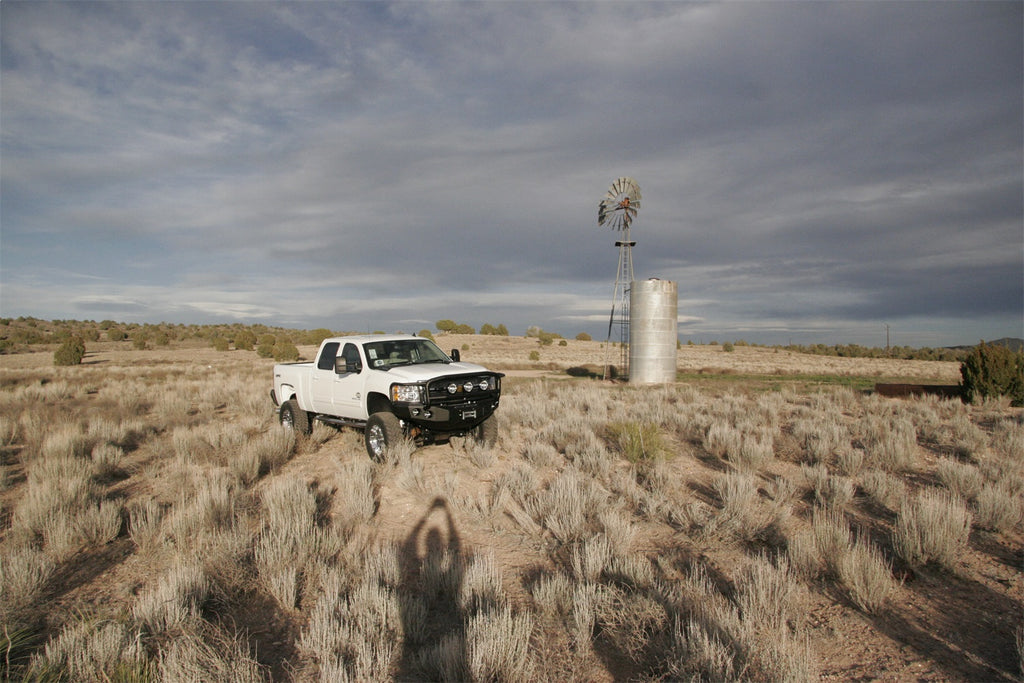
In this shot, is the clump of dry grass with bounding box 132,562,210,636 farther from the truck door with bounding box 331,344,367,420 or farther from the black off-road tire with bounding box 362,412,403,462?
the truck door with bounding box 331,344,367,420

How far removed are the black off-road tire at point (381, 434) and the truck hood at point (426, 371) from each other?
707mm

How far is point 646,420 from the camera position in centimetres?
1436

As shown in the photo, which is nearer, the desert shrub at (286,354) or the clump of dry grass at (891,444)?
the clump of dry grass at (891,444)

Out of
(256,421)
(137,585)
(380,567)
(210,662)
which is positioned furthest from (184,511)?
(256,421)

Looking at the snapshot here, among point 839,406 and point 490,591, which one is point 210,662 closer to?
point 490,591

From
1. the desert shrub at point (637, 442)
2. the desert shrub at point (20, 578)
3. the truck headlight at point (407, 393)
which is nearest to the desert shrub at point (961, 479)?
the desert shrub at point (637, 442)

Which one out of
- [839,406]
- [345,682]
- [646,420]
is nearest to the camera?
[345,682]

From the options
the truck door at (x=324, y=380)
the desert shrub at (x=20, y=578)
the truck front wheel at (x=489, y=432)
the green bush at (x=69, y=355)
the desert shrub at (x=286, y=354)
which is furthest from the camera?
the desert shrub at (x=286, y=354)

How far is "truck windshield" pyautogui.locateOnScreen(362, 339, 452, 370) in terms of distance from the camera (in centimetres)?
1080

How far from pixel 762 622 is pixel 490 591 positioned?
98.6 inches

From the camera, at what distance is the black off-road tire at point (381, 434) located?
31.9 ft

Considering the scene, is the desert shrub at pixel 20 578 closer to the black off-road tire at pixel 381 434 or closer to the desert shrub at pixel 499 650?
the desert shrub at pixel 499 650

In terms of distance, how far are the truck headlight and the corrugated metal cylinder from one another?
61.0 feet

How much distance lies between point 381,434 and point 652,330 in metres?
19.0
